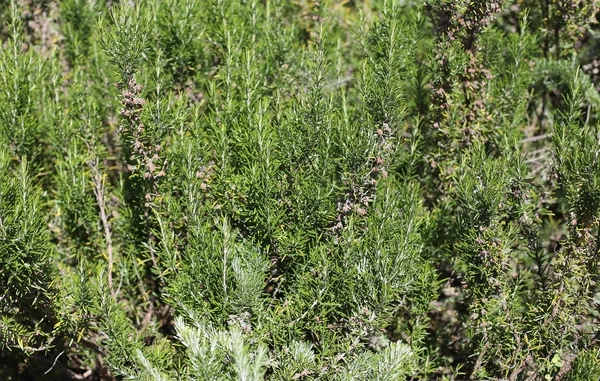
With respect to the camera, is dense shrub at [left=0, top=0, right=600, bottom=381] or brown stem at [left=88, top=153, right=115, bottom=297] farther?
brown stem at [left=88, top=153, right=115, bottom=297]

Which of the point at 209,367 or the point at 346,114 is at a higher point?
the point at 346,114

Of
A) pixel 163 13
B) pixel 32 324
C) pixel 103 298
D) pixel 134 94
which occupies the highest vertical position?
pixel 163 13

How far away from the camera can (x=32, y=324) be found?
2441 millimetres

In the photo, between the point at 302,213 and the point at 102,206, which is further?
the point at 102,206

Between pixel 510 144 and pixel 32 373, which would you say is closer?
pixel 510 144

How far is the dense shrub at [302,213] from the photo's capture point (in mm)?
2045

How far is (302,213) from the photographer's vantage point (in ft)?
7.24

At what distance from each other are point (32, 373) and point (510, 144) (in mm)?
2642

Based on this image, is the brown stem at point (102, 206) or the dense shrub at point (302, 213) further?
the brown stem at point (102, 206)

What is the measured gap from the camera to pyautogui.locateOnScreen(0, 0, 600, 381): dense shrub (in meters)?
2.04

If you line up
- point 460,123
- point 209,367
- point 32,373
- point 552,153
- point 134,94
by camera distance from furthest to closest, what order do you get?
point 32,373
point 460,123
point 552,153
point 134,94
point 209,367

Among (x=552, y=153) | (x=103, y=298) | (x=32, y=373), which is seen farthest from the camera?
(x=32, y=373)

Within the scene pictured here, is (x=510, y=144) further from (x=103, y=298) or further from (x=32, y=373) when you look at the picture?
(x=32, y=373)

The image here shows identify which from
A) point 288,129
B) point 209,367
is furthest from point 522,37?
point 209,367
